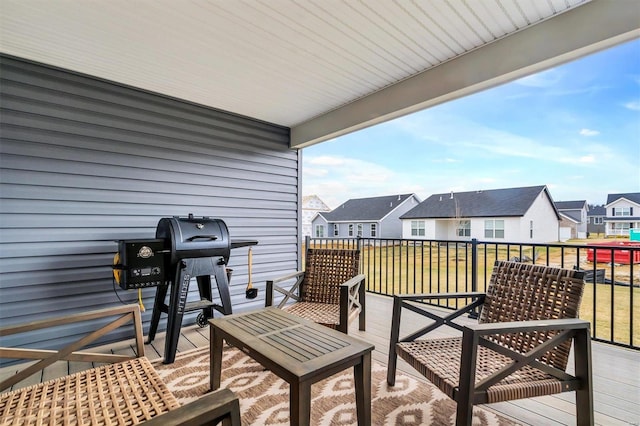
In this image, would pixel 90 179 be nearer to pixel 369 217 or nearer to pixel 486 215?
pixel 486 215

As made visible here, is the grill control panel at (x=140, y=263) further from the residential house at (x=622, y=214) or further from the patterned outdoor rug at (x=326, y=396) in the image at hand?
the residential house at (x=622, y=214)

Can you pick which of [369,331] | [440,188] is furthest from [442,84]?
[440,188]

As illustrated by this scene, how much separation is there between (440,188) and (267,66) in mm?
8238

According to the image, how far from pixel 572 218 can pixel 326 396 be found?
442cm

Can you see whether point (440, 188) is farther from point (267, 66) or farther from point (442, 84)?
point (267, 66)

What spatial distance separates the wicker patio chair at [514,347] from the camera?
142cm

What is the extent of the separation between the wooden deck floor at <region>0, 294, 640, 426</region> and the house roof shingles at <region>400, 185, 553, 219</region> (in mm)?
4865

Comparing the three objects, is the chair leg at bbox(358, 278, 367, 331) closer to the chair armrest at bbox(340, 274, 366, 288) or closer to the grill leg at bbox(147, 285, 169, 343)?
the chair armrest at bbox(340, 274, 366, 288)

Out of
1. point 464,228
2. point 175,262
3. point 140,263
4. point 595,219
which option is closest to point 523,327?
point 175,262

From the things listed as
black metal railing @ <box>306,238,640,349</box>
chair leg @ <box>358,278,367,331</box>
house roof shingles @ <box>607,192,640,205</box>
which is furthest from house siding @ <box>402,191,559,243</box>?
chair leg @ <box>358,278,367,331</box>

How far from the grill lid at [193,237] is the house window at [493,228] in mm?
6496

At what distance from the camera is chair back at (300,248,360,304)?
3.12m

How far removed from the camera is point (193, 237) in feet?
9.12

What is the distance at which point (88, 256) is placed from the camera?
Answer: 2877mm
